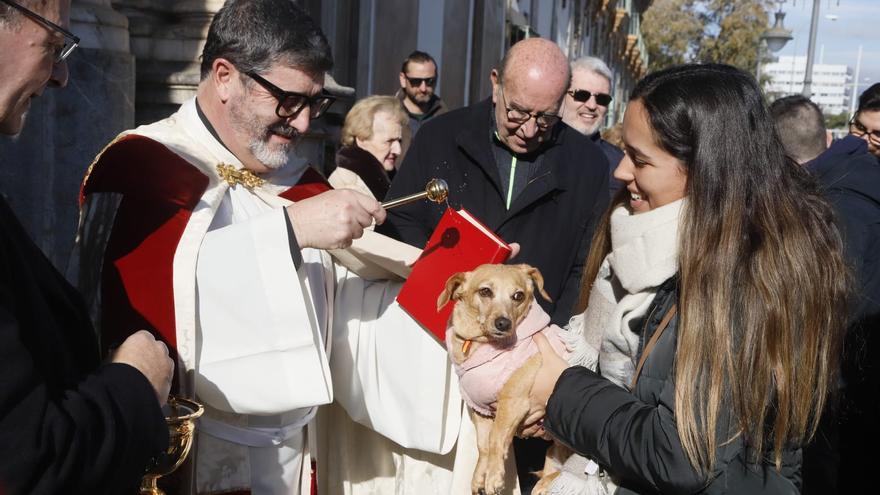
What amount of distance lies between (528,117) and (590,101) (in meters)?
2.11

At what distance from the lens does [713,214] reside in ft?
7.22

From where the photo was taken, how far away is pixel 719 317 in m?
2.10

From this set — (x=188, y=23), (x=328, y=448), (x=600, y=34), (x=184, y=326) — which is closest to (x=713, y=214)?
(x=184, y=326)

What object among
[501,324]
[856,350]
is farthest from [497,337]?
[856,350]

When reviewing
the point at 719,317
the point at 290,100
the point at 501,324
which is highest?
the point at 290,100

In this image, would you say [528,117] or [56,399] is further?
[528,117]

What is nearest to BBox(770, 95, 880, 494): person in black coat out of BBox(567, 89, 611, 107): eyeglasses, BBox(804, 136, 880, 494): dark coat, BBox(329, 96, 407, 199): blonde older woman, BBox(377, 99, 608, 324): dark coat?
BBox(804, 136, 880, 494): dark coat

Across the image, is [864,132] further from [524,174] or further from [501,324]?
[501,324]

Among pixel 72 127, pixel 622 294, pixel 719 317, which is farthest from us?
pixel 72 127

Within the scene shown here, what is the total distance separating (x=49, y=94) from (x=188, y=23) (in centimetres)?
146

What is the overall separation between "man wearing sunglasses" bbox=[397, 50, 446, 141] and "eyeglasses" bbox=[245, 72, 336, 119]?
439 centimetres

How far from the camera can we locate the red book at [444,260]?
2914 mm

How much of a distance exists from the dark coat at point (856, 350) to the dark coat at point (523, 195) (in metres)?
1.06

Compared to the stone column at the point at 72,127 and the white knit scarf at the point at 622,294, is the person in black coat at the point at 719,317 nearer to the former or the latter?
the white knit scarf at the point at 622,294
